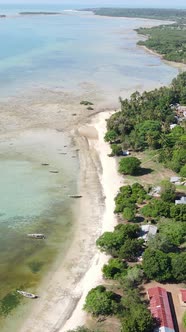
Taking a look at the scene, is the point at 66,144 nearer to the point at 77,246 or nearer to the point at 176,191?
the point at 176,191

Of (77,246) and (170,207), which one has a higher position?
(170,207)

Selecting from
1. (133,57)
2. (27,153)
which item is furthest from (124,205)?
(133,57)

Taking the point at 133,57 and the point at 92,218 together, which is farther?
the point at 133,57

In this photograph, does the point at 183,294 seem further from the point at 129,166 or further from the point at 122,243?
the point at 129,166

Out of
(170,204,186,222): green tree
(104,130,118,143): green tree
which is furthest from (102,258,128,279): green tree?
(104,130,118,143): green tree

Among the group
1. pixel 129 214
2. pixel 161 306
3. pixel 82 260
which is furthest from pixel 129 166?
Result: pixel 161 306

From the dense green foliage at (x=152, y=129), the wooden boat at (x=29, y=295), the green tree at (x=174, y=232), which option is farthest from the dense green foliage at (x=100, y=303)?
the dense green foliage at (x=152, y=129)

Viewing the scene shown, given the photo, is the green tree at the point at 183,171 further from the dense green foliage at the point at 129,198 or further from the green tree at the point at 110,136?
the green tree at the point at 110,136
